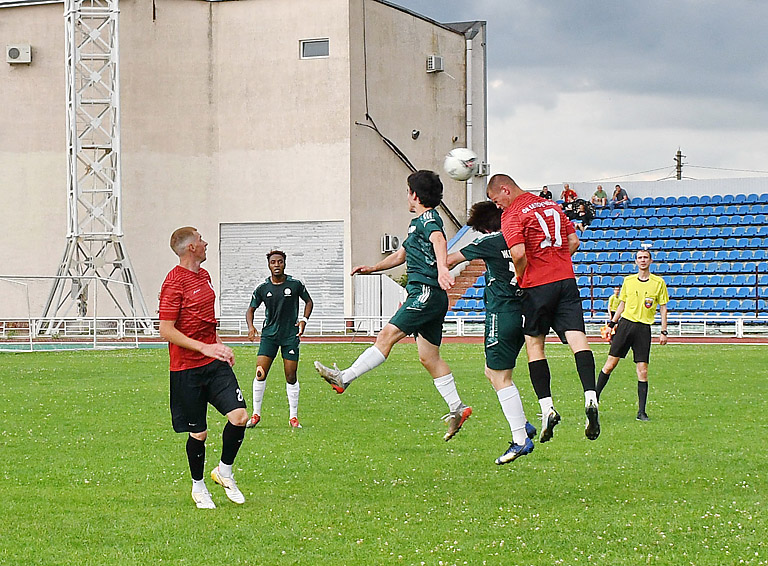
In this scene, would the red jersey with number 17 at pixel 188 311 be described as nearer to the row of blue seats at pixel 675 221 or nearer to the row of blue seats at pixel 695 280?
the row of blue seats at pixel 695 280

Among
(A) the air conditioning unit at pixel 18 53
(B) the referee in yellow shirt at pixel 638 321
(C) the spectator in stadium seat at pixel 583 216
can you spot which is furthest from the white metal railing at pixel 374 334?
(B) the referee in yellow shirt at pixel 638 321

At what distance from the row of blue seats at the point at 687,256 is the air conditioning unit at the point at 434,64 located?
952cm

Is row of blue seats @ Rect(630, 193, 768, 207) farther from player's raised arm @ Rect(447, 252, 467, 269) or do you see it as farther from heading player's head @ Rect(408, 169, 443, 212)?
player's raised arm @ Rect(447, 252, 467, 269)

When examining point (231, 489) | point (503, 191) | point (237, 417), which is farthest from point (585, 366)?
point (231, 489)

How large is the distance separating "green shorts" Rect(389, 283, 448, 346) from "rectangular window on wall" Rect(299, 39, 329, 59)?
107 ft

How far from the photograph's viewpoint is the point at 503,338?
954 cm

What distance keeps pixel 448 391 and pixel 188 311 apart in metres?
2.86

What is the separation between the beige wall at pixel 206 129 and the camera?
41281mm

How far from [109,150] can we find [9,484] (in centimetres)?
3078

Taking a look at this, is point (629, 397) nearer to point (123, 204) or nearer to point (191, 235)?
point (191, 235)

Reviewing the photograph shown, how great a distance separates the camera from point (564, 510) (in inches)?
318

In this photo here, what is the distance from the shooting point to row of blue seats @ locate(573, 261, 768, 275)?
38125 millimetres

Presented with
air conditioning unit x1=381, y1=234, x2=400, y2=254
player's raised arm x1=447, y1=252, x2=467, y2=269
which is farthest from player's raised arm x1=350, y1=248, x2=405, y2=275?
air conditioning unit x1=381, y1=234, x2=400, y2=254

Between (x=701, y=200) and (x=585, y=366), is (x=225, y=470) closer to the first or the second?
(x=585, y=366)
